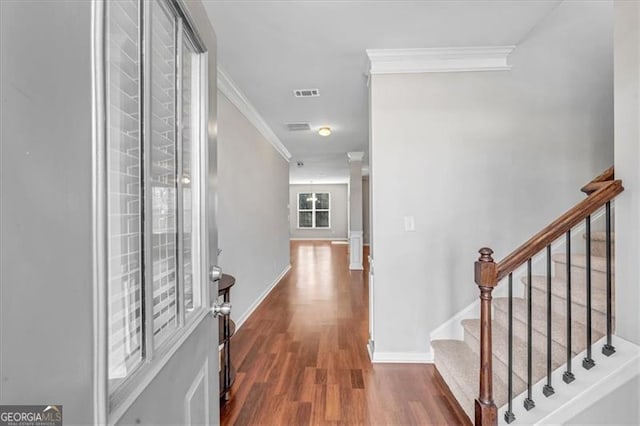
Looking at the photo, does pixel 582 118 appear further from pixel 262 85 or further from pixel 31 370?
pixel 31 370

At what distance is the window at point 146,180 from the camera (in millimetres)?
667

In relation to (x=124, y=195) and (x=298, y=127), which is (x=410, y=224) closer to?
(x=124, y=195)

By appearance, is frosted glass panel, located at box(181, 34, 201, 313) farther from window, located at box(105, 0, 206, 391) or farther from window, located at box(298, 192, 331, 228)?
window, located at box(298, 192, 331, 228)

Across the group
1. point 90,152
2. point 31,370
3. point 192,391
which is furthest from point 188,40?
point 192,391

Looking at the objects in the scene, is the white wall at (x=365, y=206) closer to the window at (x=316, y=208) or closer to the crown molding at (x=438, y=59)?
the window at (x=316, y=208)

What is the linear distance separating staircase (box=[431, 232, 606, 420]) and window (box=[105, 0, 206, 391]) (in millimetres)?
1842

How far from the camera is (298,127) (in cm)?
462

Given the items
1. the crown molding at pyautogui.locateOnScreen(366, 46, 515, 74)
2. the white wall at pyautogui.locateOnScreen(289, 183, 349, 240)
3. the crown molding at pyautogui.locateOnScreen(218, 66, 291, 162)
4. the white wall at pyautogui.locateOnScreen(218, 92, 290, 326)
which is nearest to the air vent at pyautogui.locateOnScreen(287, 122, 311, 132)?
the crown molding at pyautogui.locateOnScreen(218, 66, 291, 162)

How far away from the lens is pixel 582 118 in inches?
103

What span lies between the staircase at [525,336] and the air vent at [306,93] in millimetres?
2553

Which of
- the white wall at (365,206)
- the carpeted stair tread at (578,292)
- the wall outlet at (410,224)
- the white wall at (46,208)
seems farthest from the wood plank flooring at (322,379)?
the white wall at (365,206)

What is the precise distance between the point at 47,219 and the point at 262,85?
9.93 feet

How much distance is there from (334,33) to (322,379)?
2486 millimetres

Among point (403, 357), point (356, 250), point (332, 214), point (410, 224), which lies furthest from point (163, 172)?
point (332, 214)
